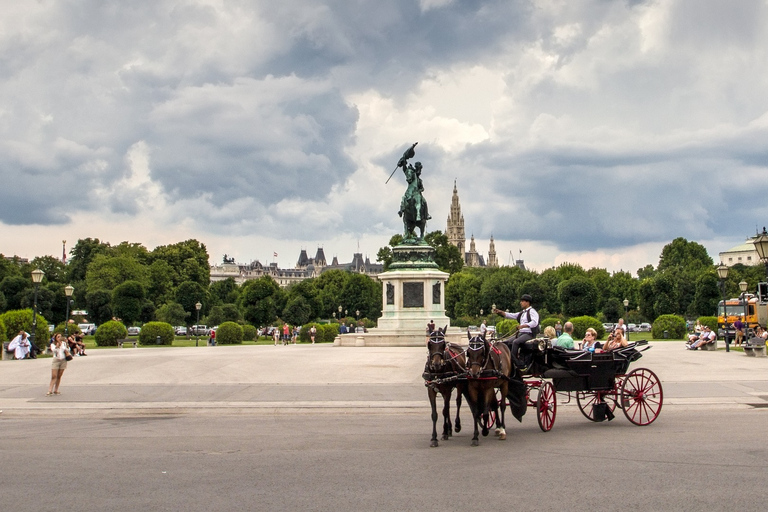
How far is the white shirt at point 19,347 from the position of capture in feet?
119

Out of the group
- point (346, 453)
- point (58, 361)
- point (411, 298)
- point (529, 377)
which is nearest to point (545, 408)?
point (529, 377)

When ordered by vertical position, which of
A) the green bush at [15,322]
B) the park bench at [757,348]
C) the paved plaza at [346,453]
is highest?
the green bush at [15,322]

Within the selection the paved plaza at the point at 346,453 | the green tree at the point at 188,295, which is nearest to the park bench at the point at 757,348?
the paved plaza at the point at 346,453

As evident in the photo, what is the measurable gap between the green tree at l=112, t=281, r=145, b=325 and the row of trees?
0.36ft

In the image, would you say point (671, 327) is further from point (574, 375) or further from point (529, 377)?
point (529, 377)

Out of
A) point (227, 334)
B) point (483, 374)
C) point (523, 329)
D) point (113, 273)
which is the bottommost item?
point (483, 374)

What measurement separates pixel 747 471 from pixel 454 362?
456 centimetres

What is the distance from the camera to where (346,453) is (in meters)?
12.7

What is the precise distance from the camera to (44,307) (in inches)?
3649

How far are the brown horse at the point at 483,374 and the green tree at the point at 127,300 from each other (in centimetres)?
8241

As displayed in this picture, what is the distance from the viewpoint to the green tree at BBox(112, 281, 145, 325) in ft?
298

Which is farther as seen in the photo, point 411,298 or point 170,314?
point 170,314

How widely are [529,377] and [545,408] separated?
2.37 ft

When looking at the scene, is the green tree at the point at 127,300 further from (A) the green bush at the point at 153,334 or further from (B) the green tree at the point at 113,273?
(A) the green bush at the point at 153,334
